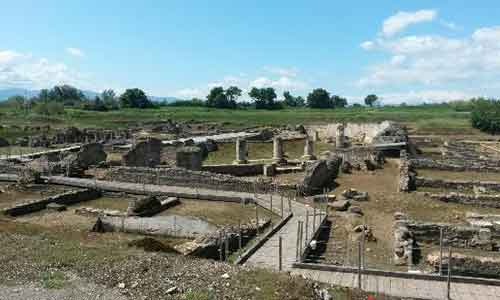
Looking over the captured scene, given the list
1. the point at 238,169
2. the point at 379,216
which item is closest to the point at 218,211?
the point at 379,216

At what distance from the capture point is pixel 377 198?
27.1 m

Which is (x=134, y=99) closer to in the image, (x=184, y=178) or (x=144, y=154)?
(x=144, y=154)

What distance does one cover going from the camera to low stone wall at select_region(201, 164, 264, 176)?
122 ft

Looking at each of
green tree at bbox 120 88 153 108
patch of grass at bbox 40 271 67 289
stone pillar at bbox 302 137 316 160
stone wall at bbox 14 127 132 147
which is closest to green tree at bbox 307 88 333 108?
green tree at bbox 120 88 153 108

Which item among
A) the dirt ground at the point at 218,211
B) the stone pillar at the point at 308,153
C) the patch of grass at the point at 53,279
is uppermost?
the stone pillar at the point at 308,153

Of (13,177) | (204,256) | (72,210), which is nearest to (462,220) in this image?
(204,256)

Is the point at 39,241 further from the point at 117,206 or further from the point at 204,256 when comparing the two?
the point at 117,206

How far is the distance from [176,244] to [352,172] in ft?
69.8

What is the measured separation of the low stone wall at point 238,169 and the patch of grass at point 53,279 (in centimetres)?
2407

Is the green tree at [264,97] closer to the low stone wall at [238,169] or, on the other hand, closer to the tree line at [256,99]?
the tree line at [256,99]

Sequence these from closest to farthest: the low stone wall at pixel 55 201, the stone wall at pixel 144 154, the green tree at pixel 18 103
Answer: the low stone wall at pixel 55 201, the stone wall at pixel 144 154, the green tree at pixel 18 103

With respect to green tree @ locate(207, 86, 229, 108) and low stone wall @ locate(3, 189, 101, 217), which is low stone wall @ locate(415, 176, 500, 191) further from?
green tree @ locate(207, 86, 229, 108)

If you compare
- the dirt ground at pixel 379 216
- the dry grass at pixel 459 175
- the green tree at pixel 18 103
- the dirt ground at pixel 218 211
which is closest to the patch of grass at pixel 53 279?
the dirt ground at pixel 379 216

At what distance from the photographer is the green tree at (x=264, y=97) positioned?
164 metres
